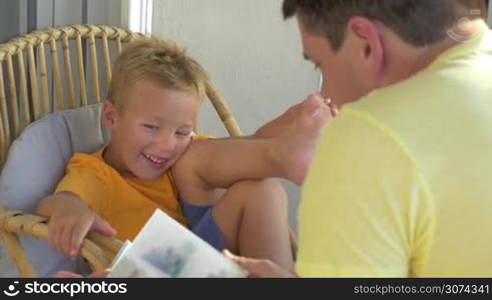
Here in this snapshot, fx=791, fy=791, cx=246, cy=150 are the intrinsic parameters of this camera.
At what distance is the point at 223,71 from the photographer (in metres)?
2.11

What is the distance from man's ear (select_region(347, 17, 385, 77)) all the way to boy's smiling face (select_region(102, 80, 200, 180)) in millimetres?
717

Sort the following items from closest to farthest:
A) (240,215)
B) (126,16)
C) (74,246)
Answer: (74,246) → (240,215) → (126,16)

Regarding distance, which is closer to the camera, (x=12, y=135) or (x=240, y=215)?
(x=240, y=215)

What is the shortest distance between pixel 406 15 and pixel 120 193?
34.0 inches

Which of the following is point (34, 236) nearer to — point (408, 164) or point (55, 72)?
point (55, 72)

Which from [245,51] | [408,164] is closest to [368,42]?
[408,164]

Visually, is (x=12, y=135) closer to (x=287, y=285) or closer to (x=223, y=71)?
(x=223, y=71)

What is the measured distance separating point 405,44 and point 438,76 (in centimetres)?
6

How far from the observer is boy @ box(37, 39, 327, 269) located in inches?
57.4

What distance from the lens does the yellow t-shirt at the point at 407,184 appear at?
792 millimetres

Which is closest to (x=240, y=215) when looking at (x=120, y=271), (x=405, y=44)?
(x=120, y=271)

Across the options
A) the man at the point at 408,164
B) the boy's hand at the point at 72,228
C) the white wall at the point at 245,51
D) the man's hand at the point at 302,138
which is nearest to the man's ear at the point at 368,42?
the man at the point at 408,164

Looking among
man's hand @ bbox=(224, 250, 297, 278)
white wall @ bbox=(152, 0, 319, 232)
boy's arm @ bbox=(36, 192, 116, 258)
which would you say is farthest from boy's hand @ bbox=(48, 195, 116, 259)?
white wall @ bbox=(152, 0, 319, 232)

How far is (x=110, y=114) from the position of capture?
1.60m
